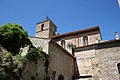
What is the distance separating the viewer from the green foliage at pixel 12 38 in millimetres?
15023

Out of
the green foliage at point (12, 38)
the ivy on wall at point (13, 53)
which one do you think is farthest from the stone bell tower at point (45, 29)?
the green foliage at point (12, 38)

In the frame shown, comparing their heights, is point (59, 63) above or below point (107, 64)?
above

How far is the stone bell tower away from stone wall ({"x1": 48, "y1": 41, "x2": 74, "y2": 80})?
12.5 metres

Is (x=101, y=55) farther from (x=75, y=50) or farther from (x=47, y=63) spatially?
(x=47, y=63)

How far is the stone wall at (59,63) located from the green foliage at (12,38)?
3.24m

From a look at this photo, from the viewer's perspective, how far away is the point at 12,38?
15.5m

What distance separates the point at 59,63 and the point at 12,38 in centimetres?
621

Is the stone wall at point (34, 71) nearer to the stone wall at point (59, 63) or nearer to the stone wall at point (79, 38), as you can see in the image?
the stone wall at point (59, 63)

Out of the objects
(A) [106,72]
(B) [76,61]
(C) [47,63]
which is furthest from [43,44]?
(A) [106,72]

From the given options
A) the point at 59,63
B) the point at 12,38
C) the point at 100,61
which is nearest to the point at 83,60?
the point at 100,61

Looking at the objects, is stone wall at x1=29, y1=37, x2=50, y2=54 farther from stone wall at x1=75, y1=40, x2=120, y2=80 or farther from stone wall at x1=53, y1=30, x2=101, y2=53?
stone wall at x1=53, y1=30, x2=101, y2=53

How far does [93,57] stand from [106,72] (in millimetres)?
2869

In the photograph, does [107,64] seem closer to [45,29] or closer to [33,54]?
[33,54]

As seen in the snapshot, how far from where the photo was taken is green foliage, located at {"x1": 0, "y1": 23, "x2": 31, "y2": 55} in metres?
15.0
